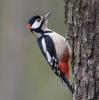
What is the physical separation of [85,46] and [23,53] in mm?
5923

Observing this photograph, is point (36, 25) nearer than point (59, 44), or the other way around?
point (59, 44)

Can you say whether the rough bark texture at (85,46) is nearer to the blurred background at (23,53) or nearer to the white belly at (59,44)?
the white belly at (59,44)

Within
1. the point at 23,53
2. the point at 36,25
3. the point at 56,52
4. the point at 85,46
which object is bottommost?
the point at 23,53

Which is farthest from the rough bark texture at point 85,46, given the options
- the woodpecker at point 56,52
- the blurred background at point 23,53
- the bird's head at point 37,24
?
the blurred background at point 23,53

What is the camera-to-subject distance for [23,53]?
9.83 metres

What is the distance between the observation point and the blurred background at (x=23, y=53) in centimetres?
942

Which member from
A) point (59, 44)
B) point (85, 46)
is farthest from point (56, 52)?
point (85, 46)

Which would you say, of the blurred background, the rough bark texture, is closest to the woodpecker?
the rough bark texture

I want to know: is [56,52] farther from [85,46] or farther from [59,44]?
[85,46]

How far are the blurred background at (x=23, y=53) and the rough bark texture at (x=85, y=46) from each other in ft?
16.1

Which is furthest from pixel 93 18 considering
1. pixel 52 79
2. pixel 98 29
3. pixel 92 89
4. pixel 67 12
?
pixel 52 79

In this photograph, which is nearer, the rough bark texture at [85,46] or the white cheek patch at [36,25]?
the rough bark texture at [85,46]

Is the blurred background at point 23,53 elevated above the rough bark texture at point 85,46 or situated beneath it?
situated beneath

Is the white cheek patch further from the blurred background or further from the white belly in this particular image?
the blurred background
